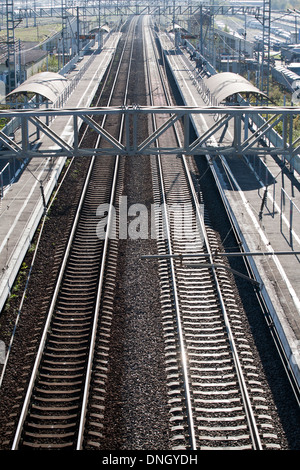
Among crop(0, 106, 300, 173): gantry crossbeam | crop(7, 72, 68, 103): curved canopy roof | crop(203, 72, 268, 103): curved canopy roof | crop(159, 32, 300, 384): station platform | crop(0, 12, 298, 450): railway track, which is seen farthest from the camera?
crop(7, 72, 68, 103): curved canopy roof

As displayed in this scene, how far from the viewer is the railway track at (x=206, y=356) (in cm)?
932

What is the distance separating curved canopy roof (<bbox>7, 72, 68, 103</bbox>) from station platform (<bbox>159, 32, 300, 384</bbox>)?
6.57m

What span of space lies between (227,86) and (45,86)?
7.79 meters

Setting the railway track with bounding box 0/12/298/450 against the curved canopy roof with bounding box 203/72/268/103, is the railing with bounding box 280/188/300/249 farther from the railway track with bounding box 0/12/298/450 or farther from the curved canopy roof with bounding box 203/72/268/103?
the curved canopy roof with bounding box 203/72/268/103

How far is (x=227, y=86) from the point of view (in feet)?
83.6

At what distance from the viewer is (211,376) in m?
10.6

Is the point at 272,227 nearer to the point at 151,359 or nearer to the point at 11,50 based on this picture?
the point at 151,359

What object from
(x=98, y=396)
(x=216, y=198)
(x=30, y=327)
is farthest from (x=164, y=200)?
(x=98, y=396)

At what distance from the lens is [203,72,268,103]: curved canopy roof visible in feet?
79.7

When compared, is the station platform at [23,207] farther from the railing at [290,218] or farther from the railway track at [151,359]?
the railing at [290,218]

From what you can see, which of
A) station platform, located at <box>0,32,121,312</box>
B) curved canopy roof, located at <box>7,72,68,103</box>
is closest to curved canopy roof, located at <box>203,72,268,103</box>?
station platform, located at <box>0,32,121,312</box>

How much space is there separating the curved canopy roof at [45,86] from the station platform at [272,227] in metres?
6.57

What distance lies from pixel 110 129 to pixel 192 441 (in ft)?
71.6
